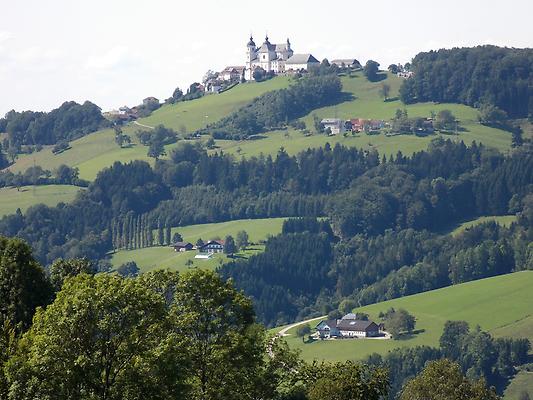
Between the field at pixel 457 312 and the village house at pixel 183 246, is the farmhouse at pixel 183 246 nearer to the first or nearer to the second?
the village house at pixel 183 246

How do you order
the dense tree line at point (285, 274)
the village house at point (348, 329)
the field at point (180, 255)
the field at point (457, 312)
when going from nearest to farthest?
1. the field at point (457, 312)
2. the village house at point (348, 329)
3. the dense tree line at point (285, 274)
4. the field at point (180, 255)

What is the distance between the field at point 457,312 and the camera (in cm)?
13888

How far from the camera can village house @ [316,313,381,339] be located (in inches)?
5768

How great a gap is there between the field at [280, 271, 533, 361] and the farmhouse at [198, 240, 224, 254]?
3118 centimetres

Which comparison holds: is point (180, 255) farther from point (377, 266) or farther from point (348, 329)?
point (348, 329)

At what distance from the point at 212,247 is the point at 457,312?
164 ft

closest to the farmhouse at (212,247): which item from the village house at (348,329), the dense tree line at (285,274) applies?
the dense tree line at (285,274)

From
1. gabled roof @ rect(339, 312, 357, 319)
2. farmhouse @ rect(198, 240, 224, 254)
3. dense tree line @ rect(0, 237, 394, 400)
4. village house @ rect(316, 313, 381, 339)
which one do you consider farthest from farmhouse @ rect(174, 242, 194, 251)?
dense tree line @ rect(0, 237, 394, 400)

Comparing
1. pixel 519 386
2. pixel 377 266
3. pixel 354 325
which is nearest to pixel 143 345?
pixel 519 386

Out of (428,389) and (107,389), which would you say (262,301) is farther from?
(107,389)

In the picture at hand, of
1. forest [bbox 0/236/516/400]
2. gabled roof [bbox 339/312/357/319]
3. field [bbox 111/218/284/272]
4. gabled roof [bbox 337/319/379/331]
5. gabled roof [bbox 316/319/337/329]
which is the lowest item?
gabled roof [bbox 316/319/337/329]

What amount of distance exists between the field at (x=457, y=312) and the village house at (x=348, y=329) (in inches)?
106

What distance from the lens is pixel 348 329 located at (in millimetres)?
147125

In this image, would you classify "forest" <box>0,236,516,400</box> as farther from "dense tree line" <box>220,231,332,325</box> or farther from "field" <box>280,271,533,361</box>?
"dense tree line" <box>220,231,332,325</box>
